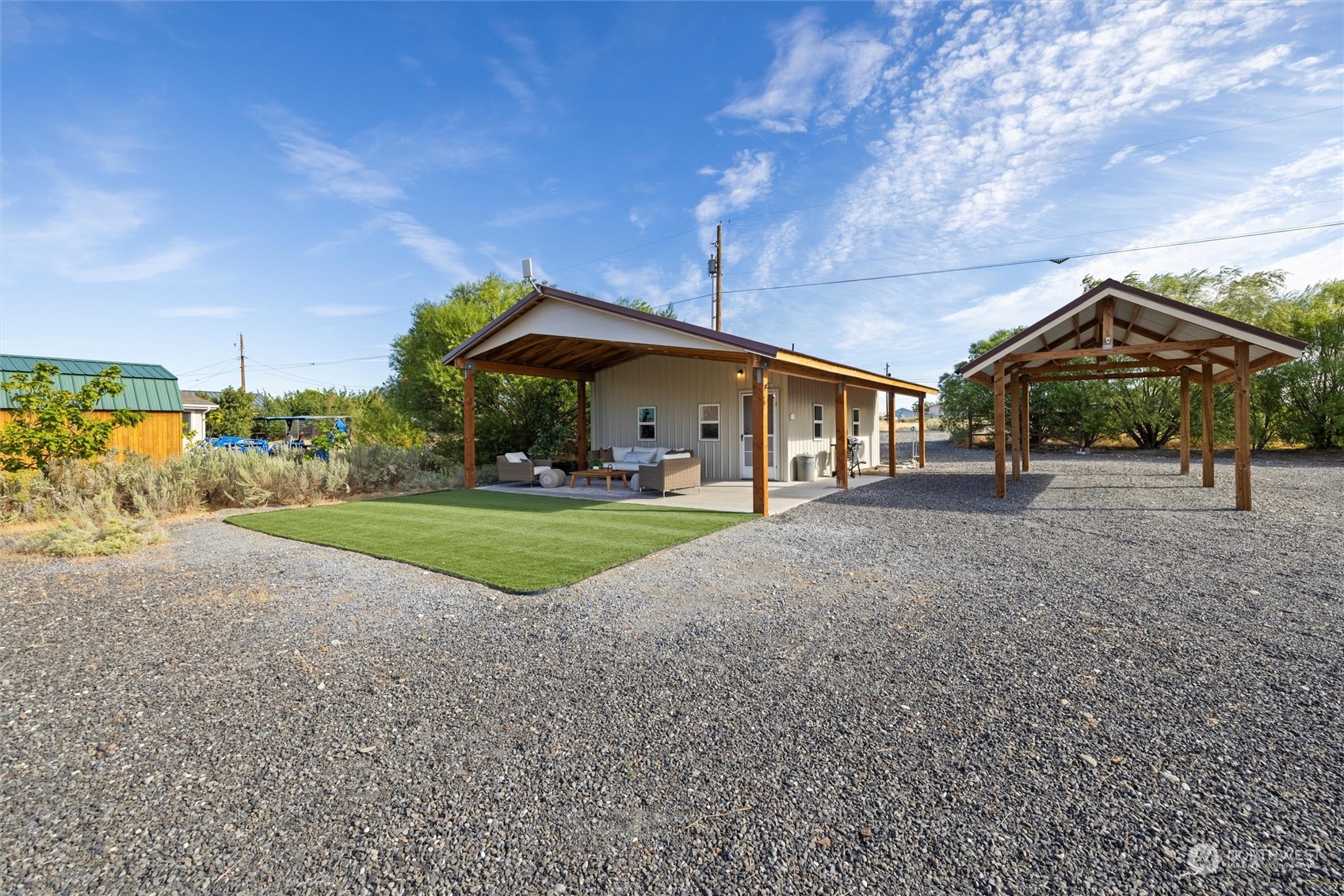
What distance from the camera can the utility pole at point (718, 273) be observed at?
20094 mm

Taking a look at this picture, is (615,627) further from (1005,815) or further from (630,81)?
(630,81)

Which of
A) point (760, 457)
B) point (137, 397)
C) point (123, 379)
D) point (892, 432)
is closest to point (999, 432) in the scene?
point (892, 432)

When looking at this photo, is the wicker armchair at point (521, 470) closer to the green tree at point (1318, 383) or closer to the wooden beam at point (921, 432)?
the wooden beam at point (921, 432)

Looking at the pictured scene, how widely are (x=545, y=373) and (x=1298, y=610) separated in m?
12.6

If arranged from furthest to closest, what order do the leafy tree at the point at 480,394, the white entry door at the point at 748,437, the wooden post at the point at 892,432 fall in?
the leafy tree at the point at 480,394, the wooden post at the point at 892,432, the white entry door at the point at 748,437

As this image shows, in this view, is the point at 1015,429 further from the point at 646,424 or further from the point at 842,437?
the point at 646,424

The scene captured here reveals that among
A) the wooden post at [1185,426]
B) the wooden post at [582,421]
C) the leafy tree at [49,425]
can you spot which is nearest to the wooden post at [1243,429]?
the wooden post at [1185,426]

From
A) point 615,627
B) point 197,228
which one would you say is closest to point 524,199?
point 197,228

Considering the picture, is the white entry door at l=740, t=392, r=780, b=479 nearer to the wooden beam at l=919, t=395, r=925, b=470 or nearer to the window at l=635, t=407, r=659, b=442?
the window at l=635, t=407, r=659, b=442

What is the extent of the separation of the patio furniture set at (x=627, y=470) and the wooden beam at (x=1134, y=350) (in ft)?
20.1

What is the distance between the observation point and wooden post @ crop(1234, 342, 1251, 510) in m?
7.92

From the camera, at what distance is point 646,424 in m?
14.1

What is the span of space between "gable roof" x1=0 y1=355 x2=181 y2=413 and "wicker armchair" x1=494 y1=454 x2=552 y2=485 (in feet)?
24.3

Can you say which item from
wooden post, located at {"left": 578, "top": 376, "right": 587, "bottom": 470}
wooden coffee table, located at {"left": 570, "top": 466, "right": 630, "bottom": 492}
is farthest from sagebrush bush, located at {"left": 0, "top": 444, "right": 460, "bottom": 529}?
wooden post, located at {"left": 578, "top": 376, "right": 587, "bottom": 470}
